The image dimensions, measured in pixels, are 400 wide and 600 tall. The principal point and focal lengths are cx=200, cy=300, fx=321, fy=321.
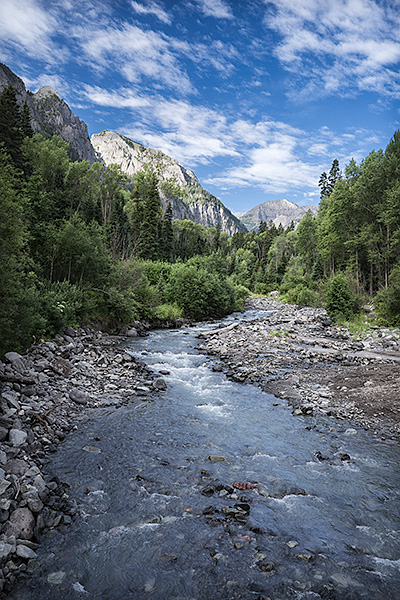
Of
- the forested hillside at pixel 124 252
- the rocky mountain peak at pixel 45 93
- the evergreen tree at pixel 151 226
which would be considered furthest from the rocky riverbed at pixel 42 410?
the rocky mountain peak at pixel 45 93

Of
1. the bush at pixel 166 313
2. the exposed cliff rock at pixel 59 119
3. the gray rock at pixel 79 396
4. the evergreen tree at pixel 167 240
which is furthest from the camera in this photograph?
the exposed cliff rock at pixel 59 119

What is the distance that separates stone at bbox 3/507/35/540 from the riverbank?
7.55m

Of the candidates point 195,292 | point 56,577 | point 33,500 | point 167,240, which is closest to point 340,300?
point 195,292

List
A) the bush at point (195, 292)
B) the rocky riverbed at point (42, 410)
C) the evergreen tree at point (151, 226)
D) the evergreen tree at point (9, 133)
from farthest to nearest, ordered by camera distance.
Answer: the evergreen tree at point (151, 226) < the evergreen tree at point (9, 133) < the bush at point (195, 292) < the rocky riverbed at point (42, 410)

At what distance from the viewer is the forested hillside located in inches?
483

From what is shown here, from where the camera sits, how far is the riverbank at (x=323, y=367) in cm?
1007

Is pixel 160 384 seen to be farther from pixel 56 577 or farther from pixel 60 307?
pixel 56 577

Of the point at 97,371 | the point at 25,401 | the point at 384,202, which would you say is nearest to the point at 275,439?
the point at 25,401

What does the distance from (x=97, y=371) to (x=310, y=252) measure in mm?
57407

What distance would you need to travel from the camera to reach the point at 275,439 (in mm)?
8352

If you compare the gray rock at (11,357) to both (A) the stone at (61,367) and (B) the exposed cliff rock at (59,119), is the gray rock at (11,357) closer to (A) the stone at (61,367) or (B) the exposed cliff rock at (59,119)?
(A) the stone at (61,367)

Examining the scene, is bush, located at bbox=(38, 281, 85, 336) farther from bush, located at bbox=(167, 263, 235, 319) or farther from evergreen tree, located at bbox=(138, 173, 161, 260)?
evergreen tree, located at bbox=(138, 173, 161, 260)

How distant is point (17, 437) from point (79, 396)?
327 cm

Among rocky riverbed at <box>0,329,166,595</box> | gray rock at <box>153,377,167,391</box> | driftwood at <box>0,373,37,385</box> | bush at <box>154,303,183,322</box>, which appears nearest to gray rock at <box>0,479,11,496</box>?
rocky riverbed at <box>0,329,166,595</box>
